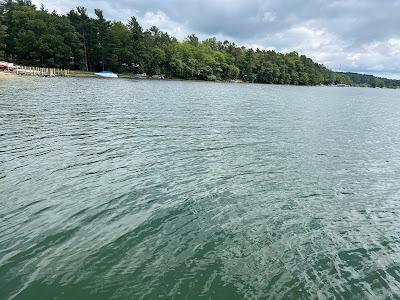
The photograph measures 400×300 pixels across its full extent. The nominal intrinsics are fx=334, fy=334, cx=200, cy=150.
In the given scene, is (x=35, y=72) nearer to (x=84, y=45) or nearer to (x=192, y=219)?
(x=84, y=45)

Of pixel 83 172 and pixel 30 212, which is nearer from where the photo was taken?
pixel 30 212

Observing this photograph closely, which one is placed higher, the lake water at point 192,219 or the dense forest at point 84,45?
the dense forest at point 84,45

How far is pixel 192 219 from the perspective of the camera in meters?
12.8

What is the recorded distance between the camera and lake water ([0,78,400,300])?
9070 millimetres

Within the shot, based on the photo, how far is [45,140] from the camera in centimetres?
2398

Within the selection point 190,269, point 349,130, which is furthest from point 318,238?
point 349,130

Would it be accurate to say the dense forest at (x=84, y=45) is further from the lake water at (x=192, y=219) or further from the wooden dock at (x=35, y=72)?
the lake water at (x=192, y=219)

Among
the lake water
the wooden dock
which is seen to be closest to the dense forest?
the wooden dock

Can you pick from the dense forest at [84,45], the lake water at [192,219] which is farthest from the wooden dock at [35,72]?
the lake water at [192,219]

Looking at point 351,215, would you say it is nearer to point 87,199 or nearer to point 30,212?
point 87,199

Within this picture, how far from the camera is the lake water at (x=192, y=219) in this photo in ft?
29.8

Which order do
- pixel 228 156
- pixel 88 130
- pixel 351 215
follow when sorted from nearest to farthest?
pixel 351 215, pixel 228 156, pixel 88 130

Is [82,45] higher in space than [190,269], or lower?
higher

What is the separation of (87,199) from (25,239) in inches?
141
